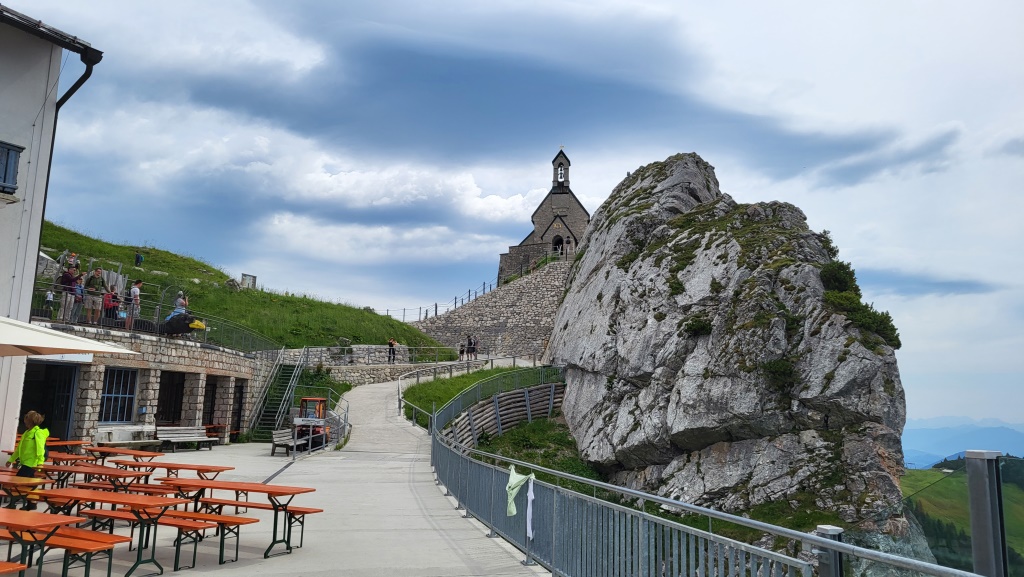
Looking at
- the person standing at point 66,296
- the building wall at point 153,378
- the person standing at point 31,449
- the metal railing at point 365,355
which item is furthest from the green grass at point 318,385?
the person standing at point 31,449

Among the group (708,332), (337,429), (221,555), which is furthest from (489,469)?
(708,332)

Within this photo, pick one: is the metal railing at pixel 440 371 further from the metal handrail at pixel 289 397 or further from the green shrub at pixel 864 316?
the green shrub at pixel 864 316

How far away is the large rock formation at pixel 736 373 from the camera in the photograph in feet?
73.0

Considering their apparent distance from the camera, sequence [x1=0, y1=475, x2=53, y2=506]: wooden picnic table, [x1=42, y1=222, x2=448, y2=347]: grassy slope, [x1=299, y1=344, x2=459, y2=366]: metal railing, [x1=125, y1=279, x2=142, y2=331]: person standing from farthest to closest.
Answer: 1. [x1=42, y1=222, x2=448, y2=347]: grassy slope
2. [x1=299, y1=344, x2=459, y2=366]: metal railing
3. [x1=125, y1=279, x2=142, y2=331]: person standing
4. [x1=0, y1=475, x2=53, y2=506]: wooden picnic table

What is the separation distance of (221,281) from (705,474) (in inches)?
1527

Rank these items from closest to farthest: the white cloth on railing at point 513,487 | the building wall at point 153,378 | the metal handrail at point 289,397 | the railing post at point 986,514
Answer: the railing post at point 986,514
the white cloth on railing at point 513,487
the building wall at point 153,378
the metal handrail at point 289,397

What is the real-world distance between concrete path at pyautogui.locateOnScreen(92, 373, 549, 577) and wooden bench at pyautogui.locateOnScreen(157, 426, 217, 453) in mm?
577

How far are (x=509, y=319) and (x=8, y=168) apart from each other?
45.3 meters

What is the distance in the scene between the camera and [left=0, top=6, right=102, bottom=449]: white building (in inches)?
580

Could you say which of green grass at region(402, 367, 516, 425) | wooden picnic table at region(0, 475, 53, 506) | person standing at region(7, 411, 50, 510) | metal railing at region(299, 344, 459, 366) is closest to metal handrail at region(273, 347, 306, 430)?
metal railing at region(299, 344, 459, 366)

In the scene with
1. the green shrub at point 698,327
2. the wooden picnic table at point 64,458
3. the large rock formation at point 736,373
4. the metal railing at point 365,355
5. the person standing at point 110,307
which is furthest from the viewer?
the metal railing at point 365,355

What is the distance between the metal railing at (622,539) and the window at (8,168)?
11.5m

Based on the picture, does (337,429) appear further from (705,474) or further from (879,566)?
(879,566)

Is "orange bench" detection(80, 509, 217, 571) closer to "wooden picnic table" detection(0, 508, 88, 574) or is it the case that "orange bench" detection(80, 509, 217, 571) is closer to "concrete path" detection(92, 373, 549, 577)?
"concrete path" detection(92, 373, 549, 577)
